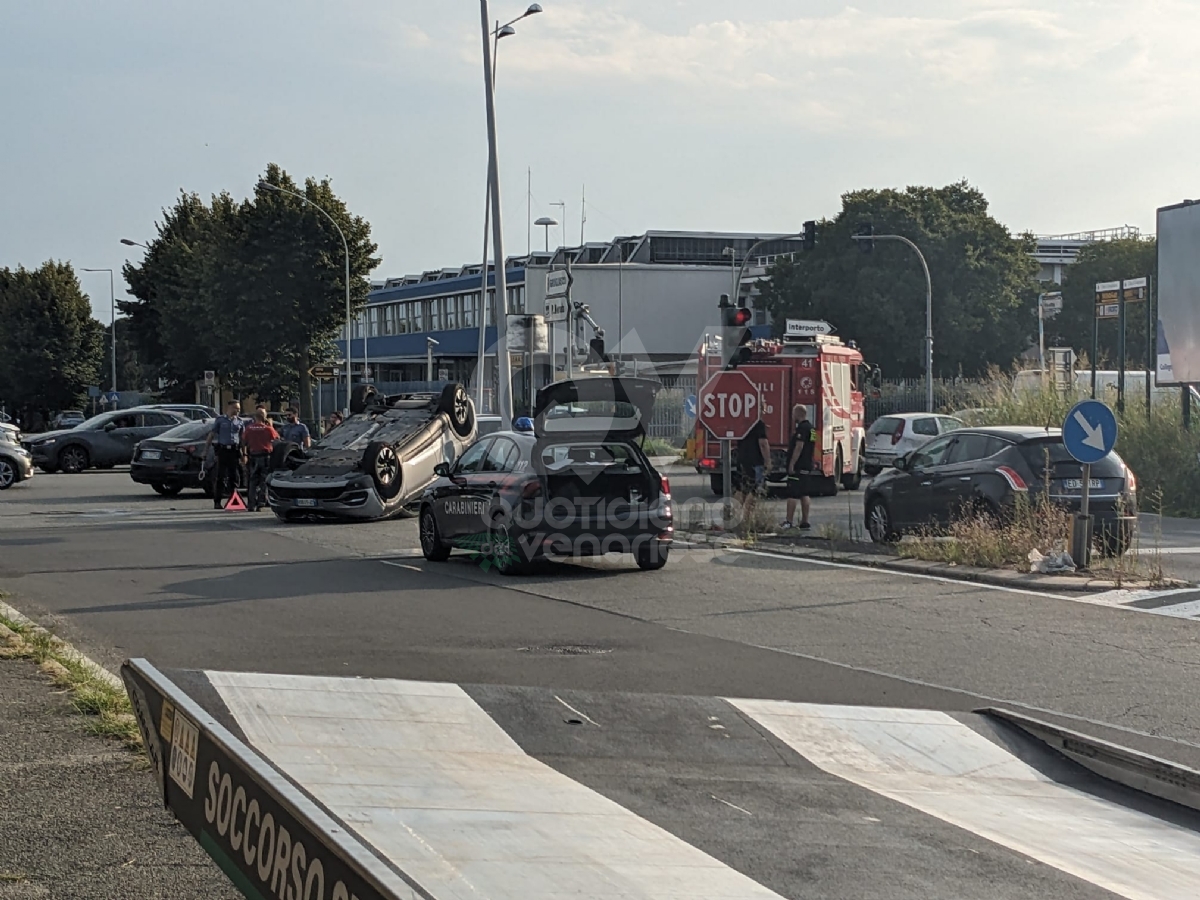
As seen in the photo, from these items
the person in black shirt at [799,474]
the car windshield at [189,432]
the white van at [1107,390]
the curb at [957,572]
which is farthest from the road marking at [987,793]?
the car windshield at [189,432]

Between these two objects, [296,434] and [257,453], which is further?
[296,434]

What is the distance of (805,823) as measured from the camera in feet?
19.5

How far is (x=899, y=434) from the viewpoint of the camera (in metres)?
32.4

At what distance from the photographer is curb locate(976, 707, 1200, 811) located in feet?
21.7

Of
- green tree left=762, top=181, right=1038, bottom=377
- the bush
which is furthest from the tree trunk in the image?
the bush

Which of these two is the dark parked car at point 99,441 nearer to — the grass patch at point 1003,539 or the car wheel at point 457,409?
the car wheel at point 457,409

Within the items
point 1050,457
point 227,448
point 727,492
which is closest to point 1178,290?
point 727,492

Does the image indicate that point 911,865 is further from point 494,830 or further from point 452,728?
point 452,728

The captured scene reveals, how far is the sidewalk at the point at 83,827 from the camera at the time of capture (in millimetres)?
4789

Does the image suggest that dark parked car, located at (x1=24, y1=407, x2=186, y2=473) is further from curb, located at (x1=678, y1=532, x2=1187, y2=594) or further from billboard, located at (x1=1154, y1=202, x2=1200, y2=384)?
billboard, located at (x1=1154, y1=202, x2=1200, y2=384)

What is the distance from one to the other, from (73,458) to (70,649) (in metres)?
29.3

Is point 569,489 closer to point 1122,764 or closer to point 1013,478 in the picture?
point 1013,478

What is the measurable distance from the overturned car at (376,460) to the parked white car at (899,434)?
12.4m

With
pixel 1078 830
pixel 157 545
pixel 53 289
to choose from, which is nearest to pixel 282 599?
pixel 157 545
